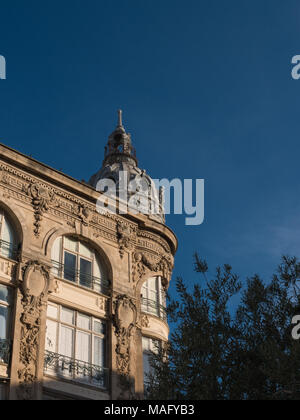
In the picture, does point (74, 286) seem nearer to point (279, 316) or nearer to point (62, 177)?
point (62, 177)

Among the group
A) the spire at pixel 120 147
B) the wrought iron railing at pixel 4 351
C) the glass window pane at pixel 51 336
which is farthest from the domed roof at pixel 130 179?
the wrought iron railing at pixel 4 351

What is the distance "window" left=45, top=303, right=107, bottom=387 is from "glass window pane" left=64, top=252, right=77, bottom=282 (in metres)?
1.42

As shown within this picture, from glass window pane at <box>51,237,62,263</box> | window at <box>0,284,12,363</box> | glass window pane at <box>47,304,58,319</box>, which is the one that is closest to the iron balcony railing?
glass window pane at <box>51,237,62,263</box>

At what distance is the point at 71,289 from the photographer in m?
24.1

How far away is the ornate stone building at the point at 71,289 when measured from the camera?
2172cm

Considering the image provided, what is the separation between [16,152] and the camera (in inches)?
965

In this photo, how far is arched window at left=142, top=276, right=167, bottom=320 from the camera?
26.5m

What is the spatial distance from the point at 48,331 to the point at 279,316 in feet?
33.7

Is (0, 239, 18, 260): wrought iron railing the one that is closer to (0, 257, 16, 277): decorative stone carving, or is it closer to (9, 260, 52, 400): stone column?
(0, 257, 16, 277): decorative stone carving

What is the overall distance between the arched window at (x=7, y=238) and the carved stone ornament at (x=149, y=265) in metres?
5.48

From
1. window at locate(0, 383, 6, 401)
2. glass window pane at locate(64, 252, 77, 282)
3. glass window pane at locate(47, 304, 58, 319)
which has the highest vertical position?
glass window pane at locate(64, 252, 77, 282)

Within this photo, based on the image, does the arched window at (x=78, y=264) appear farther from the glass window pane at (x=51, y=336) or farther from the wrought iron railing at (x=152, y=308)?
the glass window pane at (x=51, y=336)

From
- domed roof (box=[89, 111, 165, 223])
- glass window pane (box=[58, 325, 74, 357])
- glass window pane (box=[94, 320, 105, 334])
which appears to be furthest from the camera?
domed roof (box=[89, 111, 165, 223])
